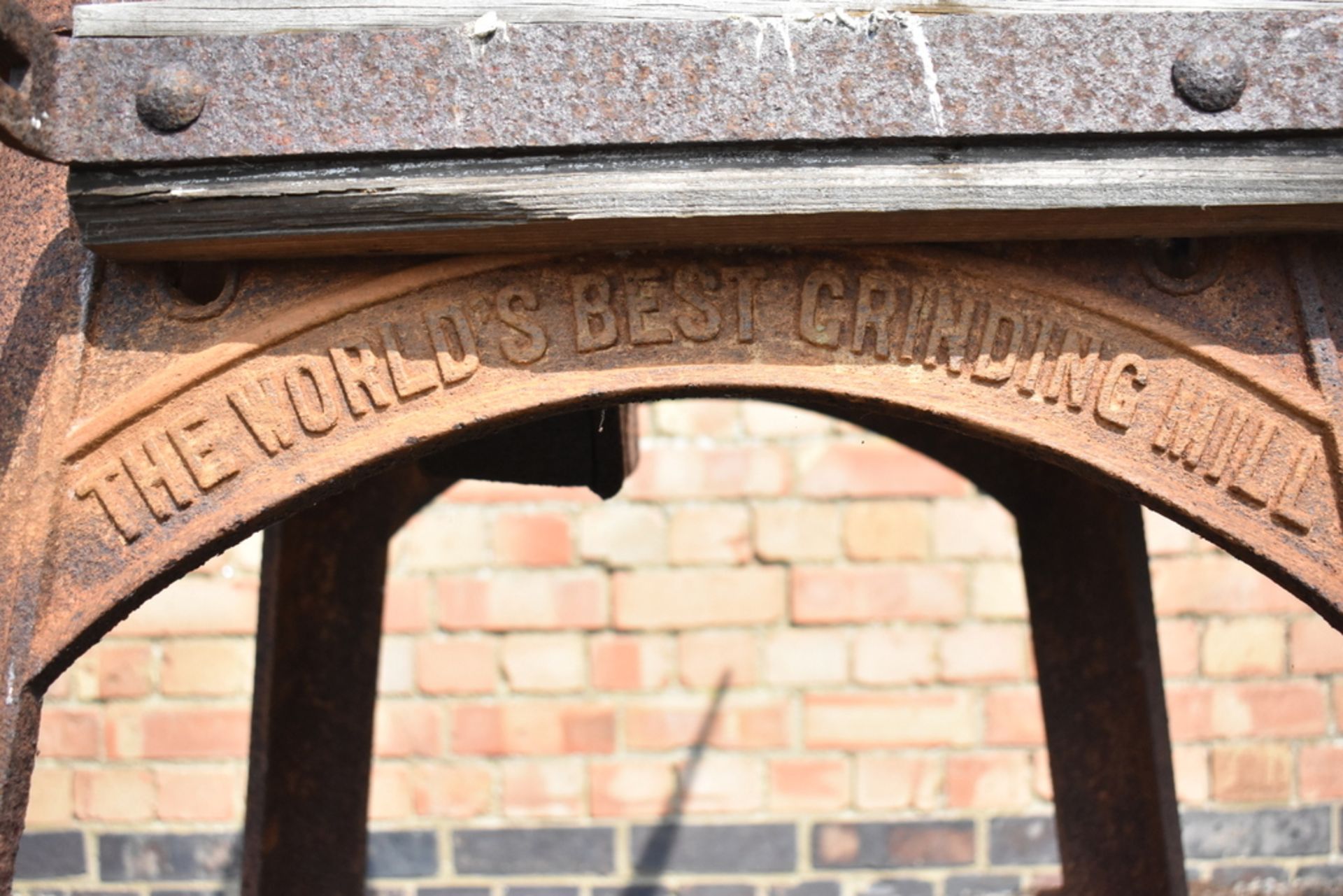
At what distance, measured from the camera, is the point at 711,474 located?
11.6ft

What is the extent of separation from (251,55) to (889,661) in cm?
272

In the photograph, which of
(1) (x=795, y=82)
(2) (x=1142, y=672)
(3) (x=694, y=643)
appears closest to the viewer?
(1) (x=795, y=82)

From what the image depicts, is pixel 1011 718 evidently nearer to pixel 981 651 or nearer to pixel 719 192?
pixel 981 651

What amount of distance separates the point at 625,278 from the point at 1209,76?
462 mm

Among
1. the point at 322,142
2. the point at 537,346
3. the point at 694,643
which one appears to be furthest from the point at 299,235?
the point at 694,643

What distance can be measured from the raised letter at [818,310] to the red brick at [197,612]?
8.76ft

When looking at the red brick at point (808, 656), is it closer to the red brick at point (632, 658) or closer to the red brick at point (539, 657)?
the red brick at point (632, 658)

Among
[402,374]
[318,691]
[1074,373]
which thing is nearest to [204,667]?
[318,691]

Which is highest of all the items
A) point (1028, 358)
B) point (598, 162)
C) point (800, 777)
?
point (598, 162)

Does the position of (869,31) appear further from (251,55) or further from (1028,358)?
(251,55)

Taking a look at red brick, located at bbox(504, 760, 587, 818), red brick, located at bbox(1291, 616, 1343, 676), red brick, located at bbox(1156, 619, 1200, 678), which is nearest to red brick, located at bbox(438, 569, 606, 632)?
red brick, located at bbox(504, 760, 587, 818)

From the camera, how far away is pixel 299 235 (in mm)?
1075

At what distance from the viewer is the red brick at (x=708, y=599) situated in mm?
3506

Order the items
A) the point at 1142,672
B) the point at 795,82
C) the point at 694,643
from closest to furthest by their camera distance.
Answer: the point at 795,82 < the point at 1142,672 < the point at 694,643
